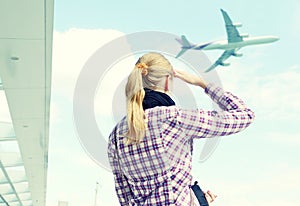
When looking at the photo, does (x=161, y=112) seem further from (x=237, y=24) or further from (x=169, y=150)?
(x=237, y=24)

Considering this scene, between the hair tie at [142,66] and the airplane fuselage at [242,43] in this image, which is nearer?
the hair tie at [142,66]

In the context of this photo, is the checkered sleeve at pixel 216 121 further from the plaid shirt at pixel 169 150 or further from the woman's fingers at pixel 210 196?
the woman's fingers at pixel 210 196

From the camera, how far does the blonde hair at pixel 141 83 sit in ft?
3.42

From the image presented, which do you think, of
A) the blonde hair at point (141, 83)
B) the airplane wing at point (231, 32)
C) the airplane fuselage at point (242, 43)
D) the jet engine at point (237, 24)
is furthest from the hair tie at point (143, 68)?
the jet engine at point (237, 24)

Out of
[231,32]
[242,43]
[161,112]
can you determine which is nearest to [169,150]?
[161,112]

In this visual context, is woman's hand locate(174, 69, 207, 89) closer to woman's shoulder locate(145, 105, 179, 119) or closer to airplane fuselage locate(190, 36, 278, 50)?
woman's shoulder locate(145, 105, 179, 119)

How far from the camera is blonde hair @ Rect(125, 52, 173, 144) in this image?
3.42 ft

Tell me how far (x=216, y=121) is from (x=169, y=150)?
137 mm

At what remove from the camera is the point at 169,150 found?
1.05 metres

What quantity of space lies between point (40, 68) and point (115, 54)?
4217 mm

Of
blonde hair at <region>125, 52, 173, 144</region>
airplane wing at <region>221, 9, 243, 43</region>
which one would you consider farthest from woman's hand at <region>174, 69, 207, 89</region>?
airplane wing at <region>221, 9, 243, 43</region>

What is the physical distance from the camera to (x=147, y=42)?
124 cm

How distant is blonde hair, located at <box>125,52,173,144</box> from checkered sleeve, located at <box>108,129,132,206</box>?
0.30 feet

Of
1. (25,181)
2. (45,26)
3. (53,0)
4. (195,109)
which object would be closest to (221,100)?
(195,109)
